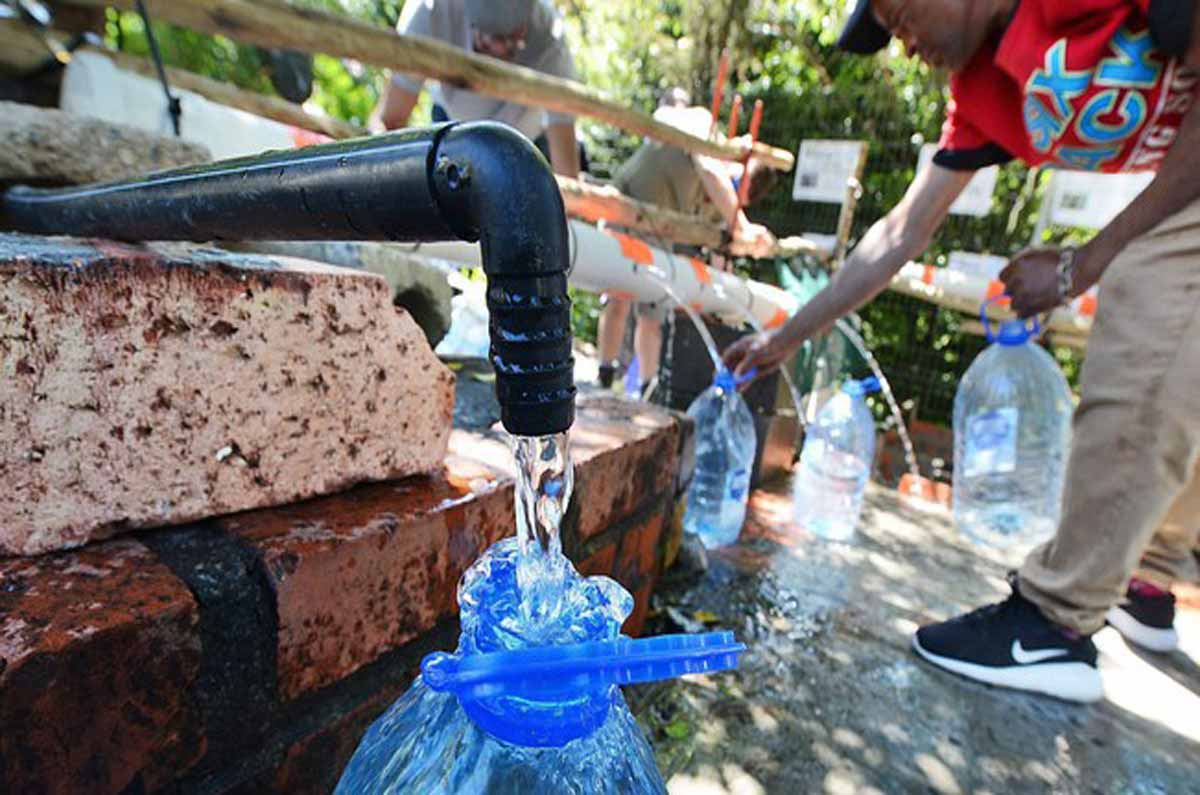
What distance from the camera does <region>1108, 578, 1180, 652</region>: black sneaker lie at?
6.45ft

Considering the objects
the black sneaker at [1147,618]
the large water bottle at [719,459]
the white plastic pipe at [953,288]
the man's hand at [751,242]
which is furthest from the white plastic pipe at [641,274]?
the white plastic pipe at [953,288]

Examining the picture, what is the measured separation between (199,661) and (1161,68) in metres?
2.26

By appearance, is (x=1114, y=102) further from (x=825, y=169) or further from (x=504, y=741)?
(x=825, y=169)

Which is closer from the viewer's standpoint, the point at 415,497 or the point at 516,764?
the point at 516,764

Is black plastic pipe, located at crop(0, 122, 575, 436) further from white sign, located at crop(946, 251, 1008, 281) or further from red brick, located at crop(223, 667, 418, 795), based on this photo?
white sign, located at crop(946, 251, 1008, 281)

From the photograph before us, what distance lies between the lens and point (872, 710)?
4.91ft

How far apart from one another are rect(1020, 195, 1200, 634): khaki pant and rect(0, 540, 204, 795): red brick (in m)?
1.86

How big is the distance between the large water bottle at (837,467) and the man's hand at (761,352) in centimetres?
62

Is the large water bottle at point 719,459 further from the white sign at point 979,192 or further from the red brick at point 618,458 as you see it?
the white sign at point 979,192

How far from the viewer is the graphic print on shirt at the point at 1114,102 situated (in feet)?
5.34

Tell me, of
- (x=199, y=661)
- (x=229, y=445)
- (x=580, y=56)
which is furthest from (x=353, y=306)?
(x=580, y=56)

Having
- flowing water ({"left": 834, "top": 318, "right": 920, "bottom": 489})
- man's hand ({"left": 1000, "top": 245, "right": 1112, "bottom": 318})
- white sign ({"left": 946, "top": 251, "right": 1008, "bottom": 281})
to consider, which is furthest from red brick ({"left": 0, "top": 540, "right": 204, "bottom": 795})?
white sign ({"left": 946, "top": 251, "right": 1008, "bottom": 281})

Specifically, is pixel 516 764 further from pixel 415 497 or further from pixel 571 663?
pixel 415 497

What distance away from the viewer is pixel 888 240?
240 centimetres
